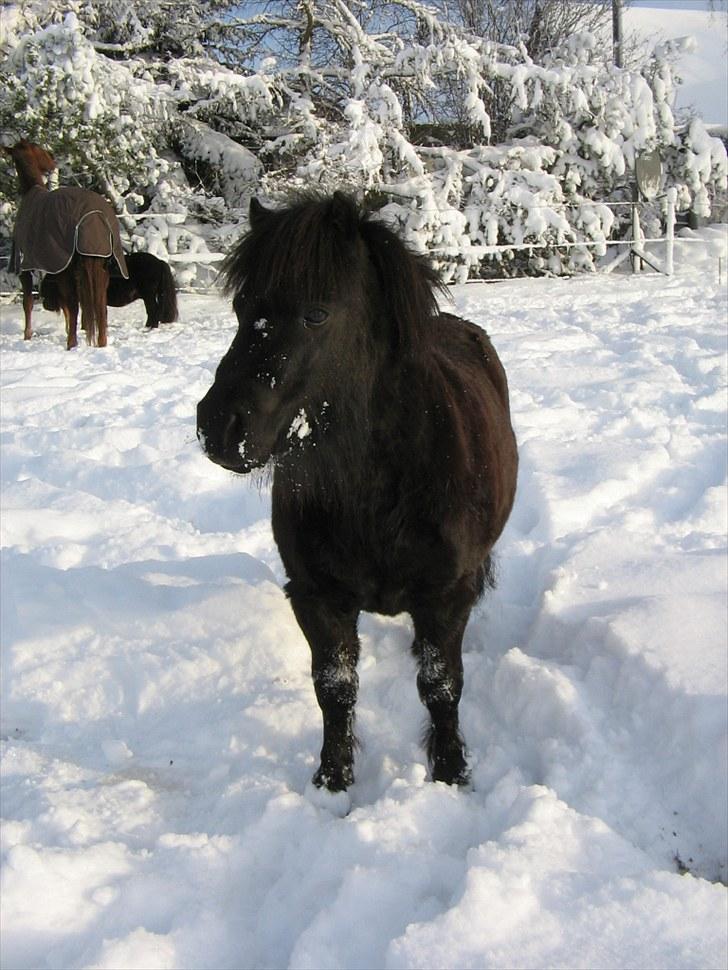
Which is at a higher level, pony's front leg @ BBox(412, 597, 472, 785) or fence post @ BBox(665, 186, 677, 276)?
fence post @ BBox(665, 186, 677, 276)

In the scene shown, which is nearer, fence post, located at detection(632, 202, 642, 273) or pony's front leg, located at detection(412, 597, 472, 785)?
pony's front leg, located at detection(412, 597, 472, 785)

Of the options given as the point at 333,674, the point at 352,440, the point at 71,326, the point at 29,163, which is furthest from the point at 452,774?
the point at 29,163

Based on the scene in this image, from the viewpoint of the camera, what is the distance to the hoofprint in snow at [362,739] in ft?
5.16

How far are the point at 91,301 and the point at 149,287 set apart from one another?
1.23 m

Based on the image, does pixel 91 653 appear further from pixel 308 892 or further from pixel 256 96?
pixel 256 96

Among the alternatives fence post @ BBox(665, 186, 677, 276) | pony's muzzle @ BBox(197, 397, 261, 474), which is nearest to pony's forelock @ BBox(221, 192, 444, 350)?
pony's muzzle @ BBox(197, 397, 261, 474)

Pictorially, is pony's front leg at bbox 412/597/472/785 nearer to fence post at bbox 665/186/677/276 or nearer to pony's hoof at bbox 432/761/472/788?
pony's hoof at bbox 432/761/472/788

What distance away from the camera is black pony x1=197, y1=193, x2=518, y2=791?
1.73m

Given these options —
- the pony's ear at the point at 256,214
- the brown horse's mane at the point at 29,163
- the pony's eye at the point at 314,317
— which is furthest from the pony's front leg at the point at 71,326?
the pony's eye at the point at 314,317

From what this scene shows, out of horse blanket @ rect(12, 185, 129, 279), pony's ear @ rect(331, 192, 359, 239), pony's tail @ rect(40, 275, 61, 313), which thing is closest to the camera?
pony's ear @ rect(331, 192, 359, 239)

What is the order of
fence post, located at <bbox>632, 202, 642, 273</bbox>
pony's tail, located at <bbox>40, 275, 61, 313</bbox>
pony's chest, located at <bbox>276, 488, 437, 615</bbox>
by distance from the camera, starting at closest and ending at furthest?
pony's chest, located at <bbox>276, 488, 437, 615</bbox>
pony's tail, located at <bbox>40, 275, 61, 313</bbox>
fence post, located at <bbox>632, 202, 642, 273</bbox>

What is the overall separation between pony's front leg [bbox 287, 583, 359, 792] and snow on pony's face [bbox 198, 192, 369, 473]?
52cm

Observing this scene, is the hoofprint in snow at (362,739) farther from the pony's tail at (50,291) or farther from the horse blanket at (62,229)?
the pony's tail at (50,291)

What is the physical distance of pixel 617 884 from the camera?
1.60 metres
